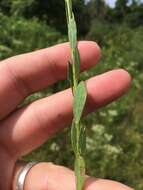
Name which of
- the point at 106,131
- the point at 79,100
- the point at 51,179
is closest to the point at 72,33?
the point at 79,100

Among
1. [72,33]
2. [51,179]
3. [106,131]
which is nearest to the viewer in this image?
[72,33]

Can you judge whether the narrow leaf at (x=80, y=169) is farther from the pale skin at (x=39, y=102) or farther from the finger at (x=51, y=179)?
the pale skin at (x=39, y=102)

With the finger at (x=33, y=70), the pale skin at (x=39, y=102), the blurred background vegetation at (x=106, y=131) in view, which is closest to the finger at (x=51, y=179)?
the pale skin at (x=39, y=102)

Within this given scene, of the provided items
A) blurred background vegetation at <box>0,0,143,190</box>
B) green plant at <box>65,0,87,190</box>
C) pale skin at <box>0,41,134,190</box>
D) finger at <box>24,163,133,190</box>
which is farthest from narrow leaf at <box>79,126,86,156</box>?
blurred background vegetation at <box>0,0,143,190</box>

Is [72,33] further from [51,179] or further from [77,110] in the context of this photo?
[51,179]

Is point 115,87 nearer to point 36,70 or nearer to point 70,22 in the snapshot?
point 36,70

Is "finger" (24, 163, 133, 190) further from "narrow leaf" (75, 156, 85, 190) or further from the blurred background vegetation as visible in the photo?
the blurred background vegetation

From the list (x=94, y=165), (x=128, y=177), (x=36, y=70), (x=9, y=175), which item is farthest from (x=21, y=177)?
(x=128, y=177)
